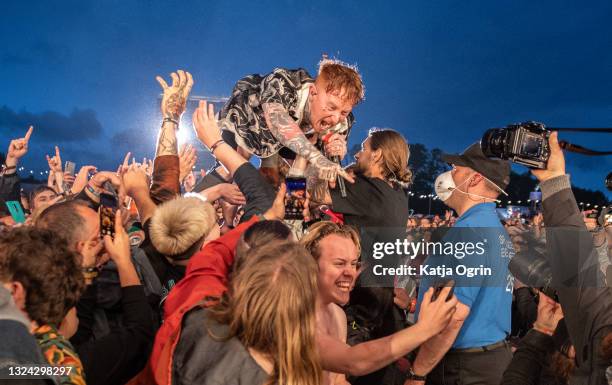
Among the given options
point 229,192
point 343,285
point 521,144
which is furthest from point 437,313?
point 229,192

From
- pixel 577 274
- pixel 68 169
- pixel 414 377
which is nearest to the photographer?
pixel 577 274

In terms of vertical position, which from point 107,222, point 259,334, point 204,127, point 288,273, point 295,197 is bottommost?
point 259,334

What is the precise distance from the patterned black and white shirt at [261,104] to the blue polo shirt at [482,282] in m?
1.19

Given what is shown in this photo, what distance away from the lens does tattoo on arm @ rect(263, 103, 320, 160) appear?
10.7ft

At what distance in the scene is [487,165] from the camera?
3561 mm

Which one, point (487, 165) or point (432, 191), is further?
point (432, 191)

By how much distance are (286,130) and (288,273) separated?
163cm

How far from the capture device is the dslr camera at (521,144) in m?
2.33

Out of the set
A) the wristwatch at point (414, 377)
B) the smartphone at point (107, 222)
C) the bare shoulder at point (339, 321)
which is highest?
the smartphone at point (107, 222)

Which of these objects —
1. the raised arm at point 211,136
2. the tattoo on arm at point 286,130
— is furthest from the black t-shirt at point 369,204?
the raised arm at point 211,136

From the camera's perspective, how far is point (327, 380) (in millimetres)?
2748

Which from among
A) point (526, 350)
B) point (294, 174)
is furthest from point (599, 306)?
point (294, 174)

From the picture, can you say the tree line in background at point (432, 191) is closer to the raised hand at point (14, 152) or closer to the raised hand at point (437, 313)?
the raised hand at point (14, 152)

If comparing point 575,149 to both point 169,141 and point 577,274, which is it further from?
point 169,141
